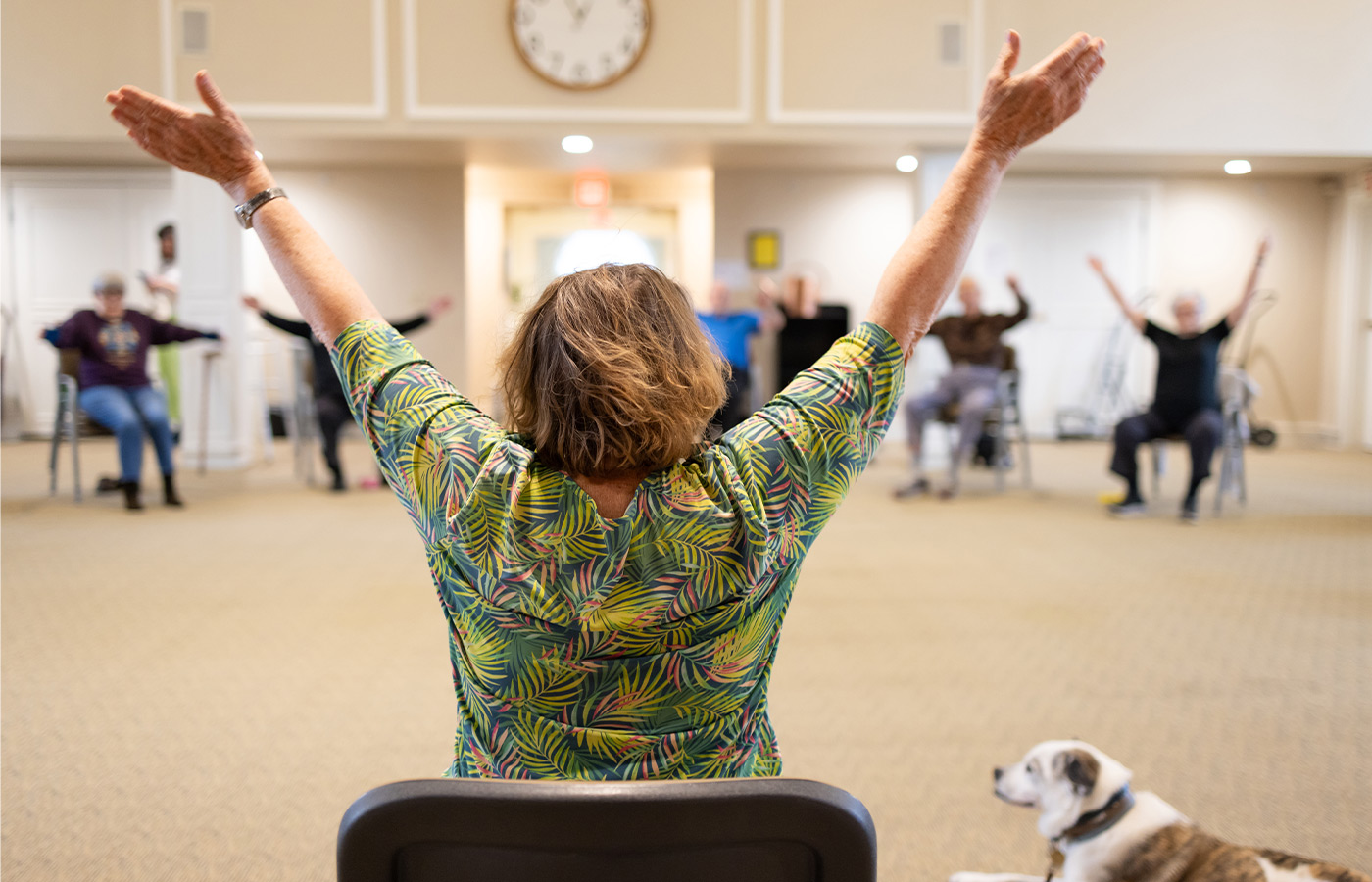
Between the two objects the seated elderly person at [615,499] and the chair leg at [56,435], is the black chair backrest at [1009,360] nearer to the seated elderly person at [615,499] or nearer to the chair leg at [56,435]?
the chair leg at [56,435]

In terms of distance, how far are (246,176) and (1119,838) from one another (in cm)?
143

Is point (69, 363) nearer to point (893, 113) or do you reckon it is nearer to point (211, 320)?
point (211, 320)

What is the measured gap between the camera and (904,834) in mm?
1939

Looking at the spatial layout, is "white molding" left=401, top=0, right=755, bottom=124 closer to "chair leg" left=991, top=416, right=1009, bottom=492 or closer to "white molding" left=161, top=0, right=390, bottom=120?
"white molding" left=161, top=0, right=390, bottom=120

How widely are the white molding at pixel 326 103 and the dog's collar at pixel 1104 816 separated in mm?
6217

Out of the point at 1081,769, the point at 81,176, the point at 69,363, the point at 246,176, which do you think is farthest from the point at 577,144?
the point at 246,176

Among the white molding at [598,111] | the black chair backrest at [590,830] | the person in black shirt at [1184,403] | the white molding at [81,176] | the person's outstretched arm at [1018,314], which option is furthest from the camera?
the white molding at [81,176]

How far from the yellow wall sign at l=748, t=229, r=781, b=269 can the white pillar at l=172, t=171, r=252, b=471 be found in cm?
414

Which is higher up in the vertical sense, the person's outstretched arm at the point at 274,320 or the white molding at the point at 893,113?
the white molding at the point at 893,113

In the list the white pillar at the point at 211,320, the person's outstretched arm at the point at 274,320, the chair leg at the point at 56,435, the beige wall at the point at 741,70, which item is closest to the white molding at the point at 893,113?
the beige wall at the point at 741,70

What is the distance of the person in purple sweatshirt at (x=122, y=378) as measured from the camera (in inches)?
216

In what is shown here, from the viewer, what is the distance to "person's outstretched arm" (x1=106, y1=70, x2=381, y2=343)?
92cm

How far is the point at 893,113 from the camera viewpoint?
22.2ft

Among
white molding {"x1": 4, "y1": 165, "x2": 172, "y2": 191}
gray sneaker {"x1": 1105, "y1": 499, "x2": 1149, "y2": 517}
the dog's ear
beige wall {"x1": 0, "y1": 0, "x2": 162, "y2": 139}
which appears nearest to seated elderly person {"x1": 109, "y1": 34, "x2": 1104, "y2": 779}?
the dog's ear
